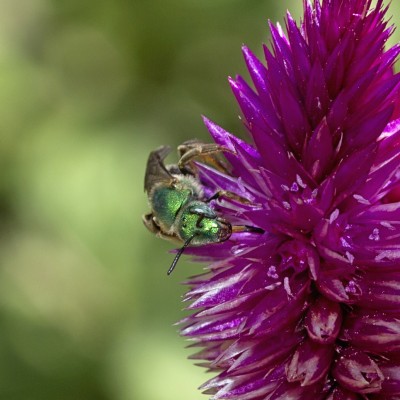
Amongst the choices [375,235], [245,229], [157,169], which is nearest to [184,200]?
[157,169]

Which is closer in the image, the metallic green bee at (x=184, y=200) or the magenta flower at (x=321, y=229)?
the magenta flower at (x=321, y=229)

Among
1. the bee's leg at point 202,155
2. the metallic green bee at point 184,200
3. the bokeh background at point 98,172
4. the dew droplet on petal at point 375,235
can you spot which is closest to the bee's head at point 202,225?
the metallic green bee at point 184,200

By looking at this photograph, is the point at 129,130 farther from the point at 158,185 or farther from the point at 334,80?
the point at 334,80

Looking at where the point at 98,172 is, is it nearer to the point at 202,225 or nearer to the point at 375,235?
the point at 202,225

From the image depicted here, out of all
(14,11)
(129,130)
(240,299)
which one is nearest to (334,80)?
(240,299)

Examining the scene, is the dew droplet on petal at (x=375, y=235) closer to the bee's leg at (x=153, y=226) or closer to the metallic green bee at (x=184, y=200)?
the metallic green bee at (x=184, y=200)

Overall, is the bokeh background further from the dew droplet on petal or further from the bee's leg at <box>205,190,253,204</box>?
the dew droplet on petal

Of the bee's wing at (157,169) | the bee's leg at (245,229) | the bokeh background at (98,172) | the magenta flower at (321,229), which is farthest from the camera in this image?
the bokeh background at (98,172)
